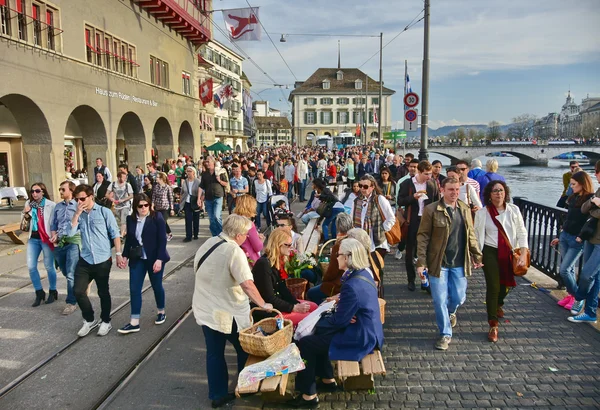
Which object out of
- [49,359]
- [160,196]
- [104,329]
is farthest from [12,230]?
[49,359]

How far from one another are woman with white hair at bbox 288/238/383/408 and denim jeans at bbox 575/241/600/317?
342 centimetres

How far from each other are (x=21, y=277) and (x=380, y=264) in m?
6.67

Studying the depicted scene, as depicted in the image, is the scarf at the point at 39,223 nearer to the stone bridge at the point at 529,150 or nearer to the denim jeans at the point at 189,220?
the denim jeans at the point at 189,220

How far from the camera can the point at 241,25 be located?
21219 mm

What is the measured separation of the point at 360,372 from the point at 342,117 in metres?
103

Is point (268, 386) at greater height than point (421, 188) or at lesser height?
lesser

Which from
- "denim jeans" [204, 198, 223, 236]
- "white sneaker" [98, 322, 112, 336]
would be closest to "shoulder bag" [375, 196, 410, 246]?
"white sneaker" [98, 322, 112, 336]

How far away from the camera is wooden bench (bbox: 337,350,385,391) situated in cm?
430

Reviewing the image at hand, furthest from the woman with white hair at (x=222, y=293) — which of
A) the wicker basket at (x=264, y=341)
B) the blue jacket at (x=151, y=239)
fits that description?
the blue jacket at (x=151, y=239)

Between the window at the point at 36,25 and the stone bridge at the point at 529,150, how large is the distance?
77.5 m

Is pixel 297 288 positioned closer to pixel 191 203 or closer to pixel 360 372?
pixel 360 372

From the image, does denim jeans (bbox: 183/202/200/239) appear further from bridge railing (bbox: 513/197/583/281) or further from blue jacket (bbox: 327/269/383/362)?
blue jacket (bbox: 327/269/383/362)

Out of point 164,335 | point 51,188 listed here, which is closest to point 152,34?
point 51,188

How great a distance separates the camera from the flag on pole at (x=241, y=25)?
827 inches
